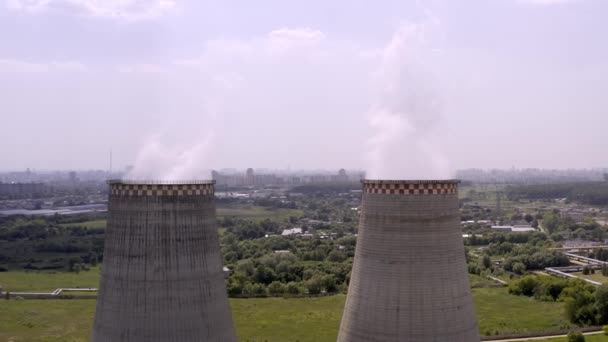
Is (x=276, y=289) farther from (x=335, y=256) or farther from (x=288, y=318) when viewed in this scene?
(x=335, y=256)

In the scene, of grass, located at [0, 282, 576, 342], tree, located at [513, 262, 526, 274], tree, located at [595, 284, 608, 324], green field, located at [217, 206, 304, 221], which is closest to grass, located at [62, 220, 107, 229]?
green field, located at [217, 206, 304, 221]

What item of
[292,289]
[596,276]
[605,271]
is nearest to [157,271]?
[292,289]

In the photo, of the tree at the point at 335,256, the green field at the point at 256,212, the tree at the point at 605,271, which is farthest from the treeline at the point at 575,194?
the tree at the point at 335,256

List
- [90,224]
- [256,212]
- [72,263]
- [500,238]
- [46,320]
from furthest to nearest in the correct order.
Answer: [256,212] < [90,224] < [500,238] < [72,263] < [46,320]

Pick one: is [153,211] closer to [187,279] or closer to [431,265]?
[187,279]

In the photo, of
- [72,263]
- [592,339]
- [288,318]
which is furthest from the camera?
[72,263]

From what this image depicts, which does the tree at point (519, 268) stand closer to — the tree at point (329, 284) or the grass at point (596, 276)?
the grass at point (596, 276)

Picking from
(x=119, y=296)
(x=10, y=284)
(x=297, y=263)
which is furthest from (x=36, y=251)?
(x=119, y=296)
